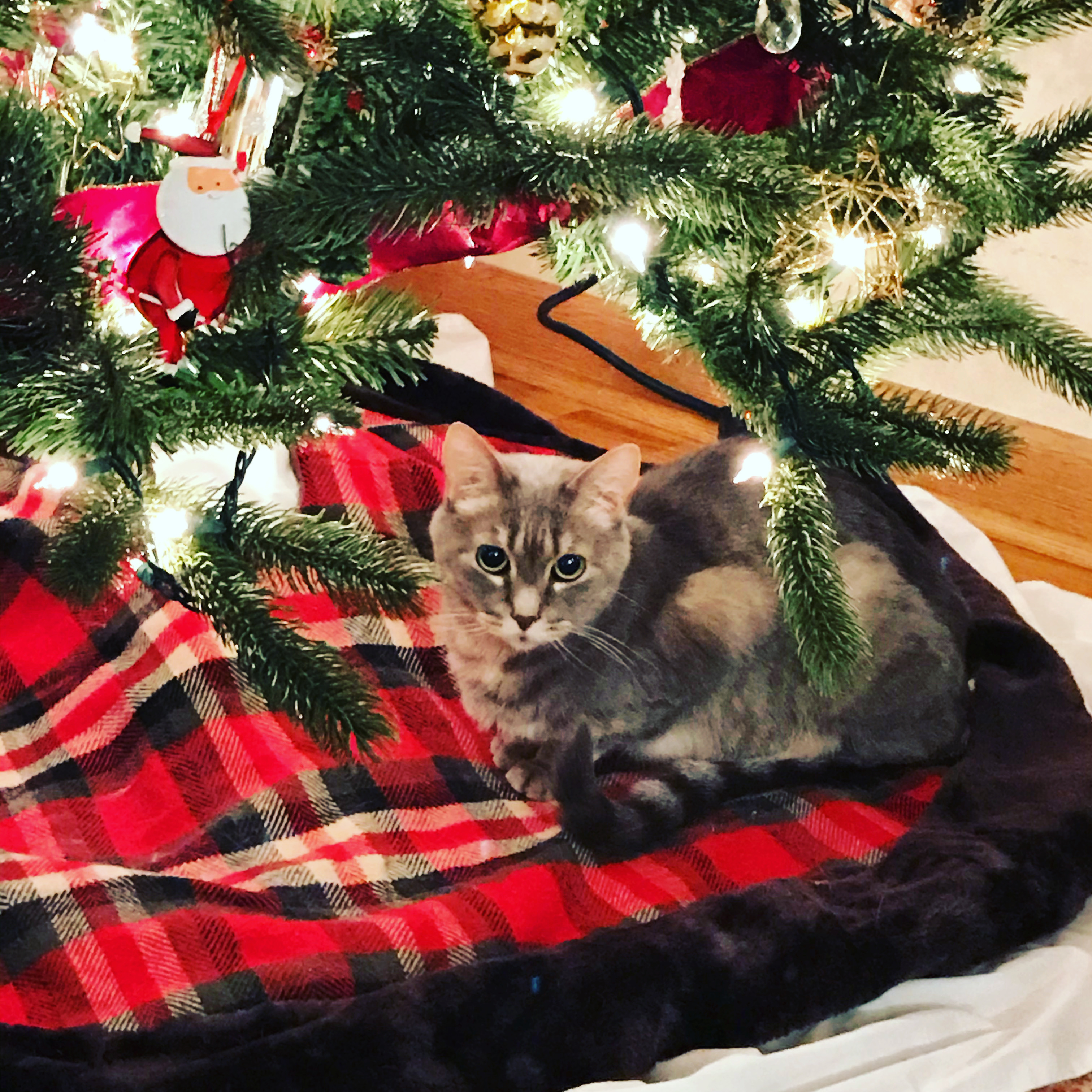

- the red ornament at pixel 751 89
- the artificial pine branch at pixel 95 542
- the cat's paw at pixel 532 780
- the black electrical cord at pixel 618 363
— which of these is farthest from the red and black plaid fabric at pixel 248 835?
the black electrical cord at pixel 618 363

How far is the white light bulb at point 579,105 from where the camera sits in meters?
0.67

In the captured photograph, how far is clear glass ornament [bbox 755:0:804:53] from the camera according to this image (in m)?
0.69

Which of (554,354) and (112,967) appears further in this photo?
(554,354)

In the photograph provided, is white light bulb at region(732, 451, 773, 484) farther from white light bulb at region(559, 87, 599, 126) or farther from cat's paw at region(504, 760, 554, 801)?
cat's paw at region(504, 760, 554, 801)

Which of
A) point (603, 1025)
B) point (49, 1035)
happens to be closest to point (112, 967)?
point (49, 1035)

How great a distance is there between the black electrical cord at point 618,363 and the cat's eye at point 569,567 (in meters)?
0.72

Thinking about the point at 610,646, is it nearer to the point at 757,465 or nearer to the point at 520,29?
the point at 757,465

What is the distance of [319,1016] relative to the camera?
2.36ft

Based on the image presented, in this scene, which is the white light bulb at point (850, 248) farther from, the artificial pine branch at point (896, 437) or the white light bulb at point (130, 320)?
the white light bulb at point (130, 320)

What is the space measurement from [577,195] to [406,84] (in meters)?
0.13

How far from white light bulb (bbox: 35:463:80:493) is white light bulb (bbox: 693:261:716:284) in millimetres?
477

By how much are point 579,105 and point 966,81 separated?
32 cm

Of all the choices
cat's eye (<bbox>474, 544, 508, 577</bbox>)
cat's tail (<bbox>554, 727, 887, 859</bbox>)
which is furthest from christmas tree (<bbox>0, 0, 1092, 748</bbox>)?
cat's tail (<bbox>554, 727, 887, 859</bbox>)

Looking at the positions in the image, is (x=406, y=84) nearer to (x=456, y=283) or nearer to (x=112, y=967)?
(x=112, y=967)
